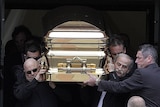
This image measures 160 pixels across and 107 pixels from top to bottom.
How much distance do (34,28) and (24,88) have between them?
4.35 metres

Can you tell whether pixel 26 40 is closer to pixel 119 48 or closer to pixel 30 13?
pixel 119 48

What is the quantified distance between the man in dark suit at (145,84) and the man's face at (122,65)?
0.39ft

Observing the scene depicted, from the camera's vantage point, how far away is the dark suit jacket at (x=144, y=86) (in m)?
5.13

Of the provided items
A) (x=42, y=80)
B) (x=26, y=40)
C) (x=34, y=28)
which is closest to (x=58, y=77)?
(x=42, y=80)

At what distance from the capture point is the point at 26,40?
633 centimetres

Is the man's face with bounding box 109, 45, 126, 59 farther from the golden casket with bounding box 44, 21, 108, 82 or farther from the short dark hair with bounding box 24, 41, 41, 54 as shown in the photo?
the short dark hair with bounding box 24, 41, 41, 54

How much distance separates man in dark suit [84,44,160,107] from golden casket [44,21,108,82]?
0.23 metres

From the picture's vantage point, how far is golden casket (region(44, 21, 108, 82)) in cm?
535

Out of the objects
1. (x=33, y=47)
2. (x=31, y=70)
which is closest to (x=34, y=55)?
(x=33, y=47)

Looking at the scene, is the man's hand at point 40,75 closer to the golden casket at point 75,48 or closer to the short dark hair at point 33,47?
the golden casket at point 75,48

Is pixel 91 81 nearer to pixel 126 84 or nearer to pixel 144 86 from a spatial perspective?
pixel 126 84

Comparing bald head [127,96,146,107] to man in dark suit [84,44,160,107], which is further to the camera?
man in dark suit [84,44,160,107]

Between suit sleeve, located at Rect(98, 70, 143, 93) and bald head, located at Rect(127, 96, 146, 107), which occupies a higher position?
suit sleeve, located at Rect(98, 70, 143, 93)

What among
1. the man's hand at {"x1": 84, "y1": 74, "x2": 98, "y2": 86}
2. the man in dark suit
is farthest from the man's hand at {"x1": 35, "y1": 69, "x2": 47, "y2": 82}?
the man in dark suit
